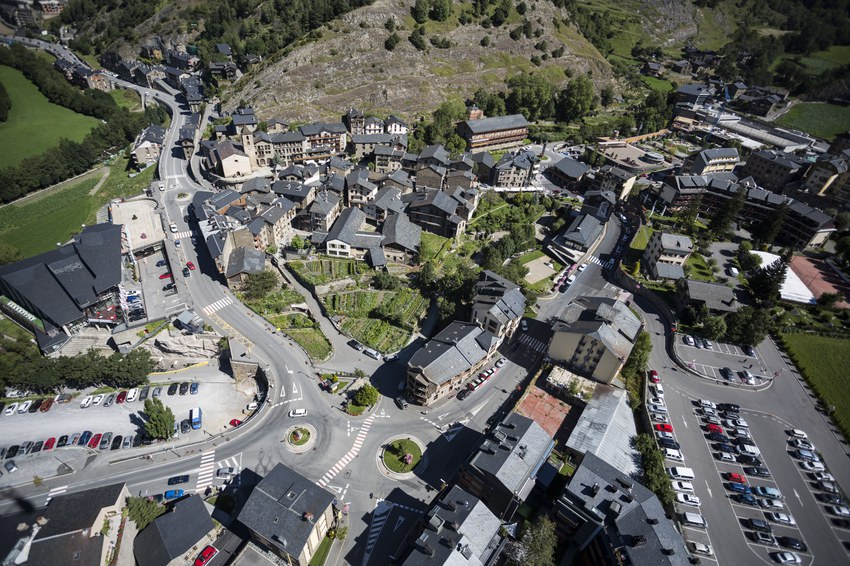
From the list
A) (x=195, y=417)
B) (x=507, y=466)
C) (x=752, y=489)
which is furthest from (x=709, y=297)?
(x=195, y=417)

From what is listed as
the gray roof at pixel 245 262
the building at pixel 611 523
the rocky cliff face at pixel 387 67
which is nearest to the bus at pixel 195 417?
the gray roof at pixel 245 262

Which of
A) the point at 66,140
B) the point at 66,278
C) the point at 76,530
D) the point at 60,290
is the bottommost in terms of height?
the point at 76,530

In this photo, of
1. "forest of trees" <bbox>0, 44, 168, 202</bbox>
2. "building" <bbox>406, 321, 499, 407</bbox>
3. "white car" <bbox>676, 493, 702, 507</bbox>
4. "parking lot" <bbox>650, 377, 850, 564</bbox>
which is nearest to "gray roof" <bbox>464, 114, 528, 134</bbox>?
"building" <bbox>406, 321, 499, 407</bbox>

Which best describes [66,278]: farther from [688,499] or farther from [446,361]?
[688,499]

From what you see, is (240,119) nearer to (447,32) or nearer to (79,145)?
(79,145)

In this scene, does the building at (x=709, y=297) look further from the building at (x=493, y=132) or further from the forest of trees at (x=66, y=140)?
the forest of trees at (x=66, y=140)

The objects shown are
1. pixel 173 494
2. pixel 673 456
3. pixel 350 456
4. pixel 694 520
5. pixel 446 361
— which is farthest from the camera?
pixel 446 361

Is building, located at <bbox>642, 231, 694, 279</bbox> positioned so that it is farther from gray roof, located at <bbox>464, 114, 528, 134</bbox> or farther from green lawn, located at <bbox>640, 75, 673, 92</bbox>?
green lawn, located at <bbox>640, 75, 673, 92</bbox>
